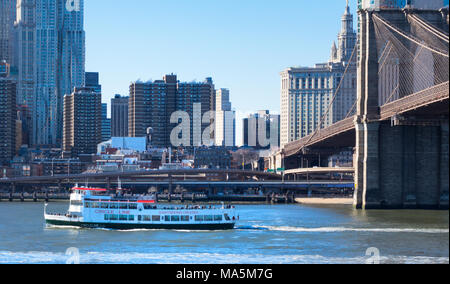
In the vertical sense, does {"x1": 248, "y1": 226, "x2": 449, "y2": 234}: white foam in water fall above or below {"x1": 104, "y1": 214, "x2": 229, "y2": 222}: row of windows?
below

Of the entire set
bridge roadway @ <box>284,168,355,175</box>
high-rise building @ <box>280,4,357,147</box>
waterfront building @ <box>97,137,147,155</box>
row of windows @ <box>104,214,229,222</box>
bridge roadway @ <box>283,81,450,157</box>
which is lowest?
row of windows @ <box>104,214,229,222</box>

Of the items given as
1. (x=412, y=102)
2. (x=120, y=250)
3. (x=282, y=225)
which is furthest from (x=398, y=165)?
(x=120, y=250)

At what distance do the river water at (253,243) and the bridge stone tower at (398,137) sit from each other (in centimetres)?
869

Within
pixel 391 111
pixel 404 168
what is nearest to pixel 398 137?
pixel 404 168

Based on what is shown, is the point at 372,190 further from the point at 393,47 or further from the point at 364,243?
the point at 364,243

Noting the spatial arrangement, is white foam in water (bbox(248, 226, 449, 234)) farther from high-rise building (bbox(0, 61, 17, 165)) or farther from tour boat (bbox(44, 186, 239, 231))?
high-rise building (bbox(0, 61, 17, 165))

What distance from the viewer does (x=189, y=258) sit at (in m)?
36.0

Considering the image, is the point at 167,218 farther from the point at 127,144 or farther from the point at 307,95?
the point at 307,95

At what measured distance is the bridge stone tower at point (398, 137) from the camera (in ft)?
218

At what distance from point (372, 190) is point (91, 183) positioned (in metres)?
47.4

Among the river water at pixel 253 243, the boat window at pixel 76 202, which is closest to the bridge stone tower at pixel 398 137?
the river water at pixel 253 243

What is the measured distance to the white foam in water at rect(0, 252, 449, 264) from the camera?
112 ft

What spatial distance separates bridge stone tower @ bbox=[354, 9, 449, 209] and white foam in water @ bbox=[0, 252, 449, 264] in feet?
92.5

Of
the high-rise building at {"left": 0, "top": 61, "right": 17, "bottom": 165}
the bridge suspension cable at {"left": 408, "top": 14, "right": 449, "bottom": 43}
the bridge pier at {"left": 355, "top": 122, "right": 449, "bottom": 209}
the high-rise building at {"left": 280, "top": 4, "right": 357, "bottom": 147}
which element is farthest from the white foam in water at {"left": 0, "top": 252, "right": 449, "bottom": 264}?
the high-rise building at {"left": 280, "top": 4, "right": 357, "bottom": 147}
